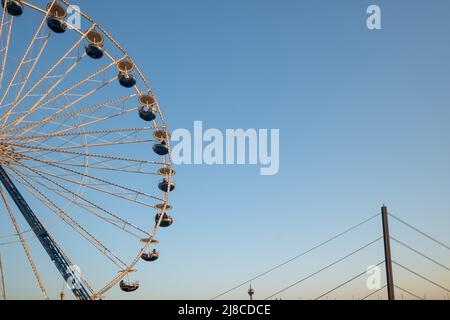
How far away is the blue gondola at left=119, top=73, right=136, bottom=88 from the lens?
2302 cm

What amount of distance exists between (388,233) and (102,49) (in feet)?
57.3

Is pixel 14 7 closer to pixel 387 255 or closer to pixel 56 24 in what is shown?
pixel 56 24

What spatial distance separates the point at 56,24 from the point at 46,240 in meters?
11.1

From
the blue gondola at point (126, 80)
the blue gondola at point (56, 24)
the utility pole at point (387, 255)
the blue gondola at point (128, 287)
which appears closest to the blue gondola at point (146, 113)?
the blue gondola at point (126, 80)

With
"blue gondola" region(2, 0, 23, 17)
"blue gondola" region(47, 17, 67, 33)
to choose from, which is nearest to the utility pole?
"blue gondola" region(47, 17, 67, 33)

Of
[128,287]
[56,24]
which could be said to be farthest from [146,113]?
[128,287]

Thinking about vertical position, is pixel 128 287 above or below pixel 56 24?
below

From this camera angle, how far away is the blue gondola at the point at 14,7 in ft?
63.9

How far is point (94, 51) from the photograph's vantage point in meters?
21.8

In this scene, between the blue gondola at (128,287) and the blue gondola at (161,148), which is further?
the blue gondola at (161,148)

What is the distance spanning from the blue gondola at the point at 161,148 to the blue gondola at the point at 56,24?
7.86 meters

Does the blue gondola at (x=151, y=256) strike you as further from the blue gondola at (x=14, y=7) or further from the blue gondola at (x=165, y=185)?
the blue gondola at (x=14, y=7)
